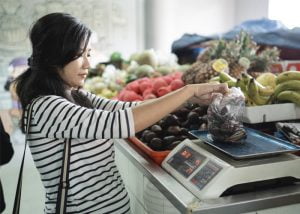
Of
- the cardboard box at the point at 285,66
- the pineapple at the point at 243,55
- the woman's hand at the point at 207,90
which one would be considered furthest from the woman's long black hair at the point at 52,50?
the cardboard box at the point at 285,66

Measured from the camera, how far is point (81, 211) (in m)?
1.29

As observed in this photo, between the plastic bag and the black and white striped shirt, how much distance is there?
0.98ft

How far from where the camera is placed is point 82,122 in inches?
44.2

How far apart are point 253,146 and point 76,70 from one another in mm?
692

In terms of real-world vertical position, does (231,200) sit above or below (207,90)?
below

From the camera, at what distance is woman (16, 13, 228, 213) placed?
1.14 metres

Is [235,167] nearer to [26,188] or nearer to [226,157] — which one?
[226,157]

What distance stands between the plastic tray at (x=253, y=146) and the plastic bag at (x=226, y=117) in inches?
1.1

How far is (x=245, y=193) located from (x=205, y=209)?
0.59 ft

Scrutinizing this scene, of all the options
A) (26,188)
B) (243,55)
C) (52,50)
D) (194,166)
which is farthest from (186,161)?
(26,188)

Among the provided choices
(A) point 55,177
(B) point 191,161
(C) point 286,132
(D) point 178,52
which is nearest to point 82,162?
(A) point 55,177

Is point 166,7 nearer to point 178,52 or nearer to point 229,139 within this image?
point 178,52

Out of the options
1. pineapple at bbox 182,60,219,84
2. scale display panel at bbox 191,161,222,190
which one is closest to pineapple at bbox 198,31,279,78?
pineapple at bbox 182,60,219,84

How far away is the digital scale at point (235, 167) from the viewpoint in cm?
103
